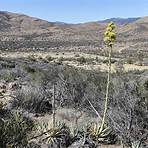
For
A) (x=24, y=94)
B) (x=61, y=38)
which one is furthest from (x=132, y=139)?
(x=61, y=38)

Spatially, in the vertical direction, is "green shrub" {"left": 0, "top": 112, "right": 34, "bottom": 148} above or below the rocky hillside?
above

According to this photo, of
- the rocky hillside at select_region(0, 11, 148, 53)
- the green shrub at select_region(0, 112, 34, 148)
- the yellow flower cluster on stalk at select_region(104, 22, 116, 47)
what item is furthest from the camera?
the rocky hillside at select_region(0, 11, 148, 53)

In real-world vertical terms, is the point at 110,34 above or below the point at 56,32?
above

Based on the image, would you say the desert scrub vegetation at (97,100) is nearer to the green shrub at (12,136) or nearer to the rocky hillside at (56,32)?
the green shrub at (12,136)

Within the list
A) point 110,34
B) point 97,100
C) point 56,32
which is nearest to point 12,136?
point 110,34

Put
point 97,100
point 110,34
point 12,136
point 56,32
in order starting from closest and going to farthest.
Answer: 1. point 12,136
2. point 110,34
3. point 97,100
4. point 56,32

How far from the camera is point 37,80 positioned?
16.5 metres

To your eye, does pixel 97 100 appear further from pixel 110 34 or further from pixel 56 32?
pixel 56 32

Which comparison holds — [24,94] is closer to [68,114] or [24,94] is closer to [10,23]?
[68,114]

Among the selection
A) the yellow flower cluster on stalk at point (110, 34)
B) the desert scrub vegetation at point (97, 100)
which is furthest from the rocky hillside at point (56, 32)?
the yellow flower cluster on stalk at point (110, 34)

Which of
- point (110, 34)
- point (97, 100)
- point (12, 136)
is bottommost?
point (97, 100)

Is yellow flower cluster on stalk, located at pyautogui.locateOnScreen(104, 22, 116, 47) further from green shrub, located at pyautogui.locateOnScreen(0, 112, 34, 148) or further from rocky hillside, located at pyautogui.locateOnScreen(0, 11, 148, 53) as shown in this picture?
rocky hillside, located at pyautogui.locateOnScreen(0, 11, 148, 53)

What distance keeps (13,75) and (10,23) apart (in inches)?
5484

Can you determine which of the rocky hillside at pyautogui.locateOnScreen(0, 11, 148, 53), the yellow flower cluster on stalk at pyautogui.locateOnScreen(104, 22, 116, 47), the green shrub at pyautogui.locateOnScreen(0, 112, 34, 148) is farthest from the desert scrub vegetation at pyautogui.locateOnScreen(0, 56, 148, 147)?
the rocky hillside at pyautogui.locateOnScreen(0, 11, 148, 53)
